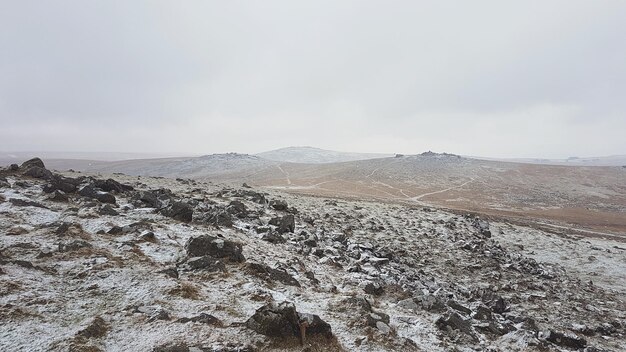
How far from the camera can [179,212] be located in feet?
43.2

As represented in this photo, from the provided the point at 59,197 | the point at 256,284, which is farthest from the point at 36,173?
the point at 256,284

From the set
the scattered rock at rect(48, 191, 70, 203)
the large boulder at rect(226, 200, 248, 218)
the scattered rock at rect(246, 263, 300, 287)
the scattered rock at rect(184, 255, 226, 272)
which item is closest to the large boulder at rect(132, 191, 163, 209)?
the scattered rock at rect(48, 191, 70, 203)

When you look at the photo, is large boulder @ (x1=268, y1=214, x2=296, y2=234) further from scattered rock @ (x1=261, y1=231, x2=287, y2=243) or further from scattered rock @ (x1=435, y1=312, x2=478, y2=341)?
scattered rock @ (x1=435, y1=312, x2=478, y2=341)

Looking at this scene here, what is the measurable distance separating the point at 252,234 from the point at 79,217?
5977mm

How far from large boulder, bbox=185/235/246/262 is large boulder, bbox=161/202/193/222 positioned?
3.08 metres

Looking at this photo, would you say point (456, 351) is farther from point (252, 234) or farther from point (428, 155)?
point (428, 155)

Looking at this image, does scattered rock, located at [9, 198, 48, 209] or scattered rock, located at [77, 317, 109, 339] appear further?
scattered rock, located at [9, 198, 48, 209]

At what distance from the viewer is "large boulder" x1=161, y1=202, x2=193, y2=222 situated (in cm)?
1306

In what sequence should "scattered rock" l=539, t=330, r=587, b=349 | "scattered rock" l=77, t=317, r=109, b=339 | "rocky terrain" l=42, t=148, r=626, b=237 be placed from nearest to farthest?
"scattered rock" l=77, t=317, r=109, b=339, "scattered rock" l=539, t=330, r=587, b=349, "rocky terrain" l=42, t=148, r=626, b=237

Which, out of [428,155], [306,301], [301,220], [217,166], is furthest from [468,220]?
[217,166]

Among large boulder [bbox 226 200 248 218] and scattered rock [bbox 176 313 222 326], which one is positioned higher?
large boulder [bbox 226 200 248 218]

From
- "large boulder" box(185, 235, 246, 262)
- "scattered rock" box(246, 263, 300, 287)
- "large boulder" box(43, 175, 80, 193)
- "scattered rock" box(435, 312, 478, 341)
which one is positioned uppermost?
"large boulder" box(43, 175, 80, 193)

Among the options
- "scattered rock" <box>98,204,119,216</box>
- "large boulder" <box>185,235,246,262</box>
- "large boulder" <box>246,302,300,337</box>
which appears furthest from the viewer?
"scattered rock" <box>98,204,119,216</box>

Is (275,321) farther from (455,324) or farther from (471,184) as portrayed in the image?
(471,184)
